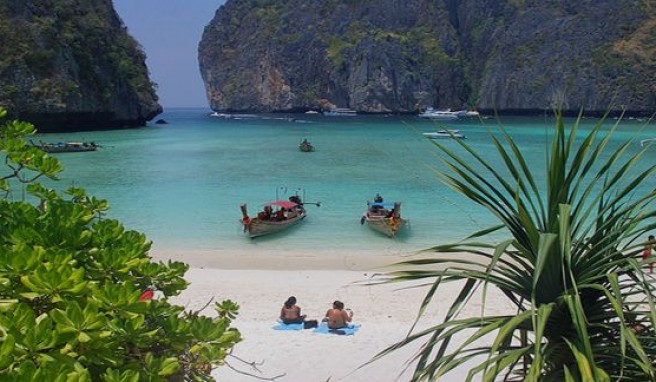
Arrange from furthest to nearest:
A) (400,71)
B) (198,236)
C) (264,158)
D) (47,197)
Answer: (400,71), (264,158), (198,236), (47,197)

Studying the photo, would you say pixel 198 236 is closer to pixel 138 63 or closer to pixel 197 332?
pixel 197 332

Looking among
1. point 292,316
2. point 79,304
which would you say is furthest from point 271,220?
point 79,304

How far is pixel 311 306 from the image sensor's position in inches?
413

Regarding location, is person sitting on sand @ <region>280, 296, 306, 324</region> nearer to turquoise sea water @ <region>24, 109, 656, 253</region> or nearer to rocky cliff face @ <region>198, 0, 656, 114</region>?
turquoise sea water @ <region>24, 109, 656, 253</region>

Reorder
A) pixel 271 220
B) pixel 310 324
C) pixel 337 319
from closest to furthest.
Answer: pixel 337 319 → pixel 310 324 → pixel 271 220

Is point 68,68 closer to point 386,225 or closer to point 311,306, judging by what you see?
point 386,225

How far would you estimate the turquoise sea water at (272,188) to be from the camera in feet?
55.8

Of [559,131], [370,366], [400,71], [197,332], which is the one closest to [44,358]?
[197,332]

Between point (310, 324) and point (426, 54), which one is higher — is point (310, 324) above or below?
below

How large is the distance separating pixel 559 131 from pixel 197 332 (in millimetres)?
1987

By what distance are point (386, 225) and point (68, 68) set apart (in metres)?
55.9

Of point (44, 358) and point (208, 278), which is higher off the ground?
point (44, 358)

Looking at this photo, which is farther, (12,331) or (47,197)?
(47,197)

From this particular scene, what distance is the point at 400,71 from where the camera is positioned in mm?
129625
